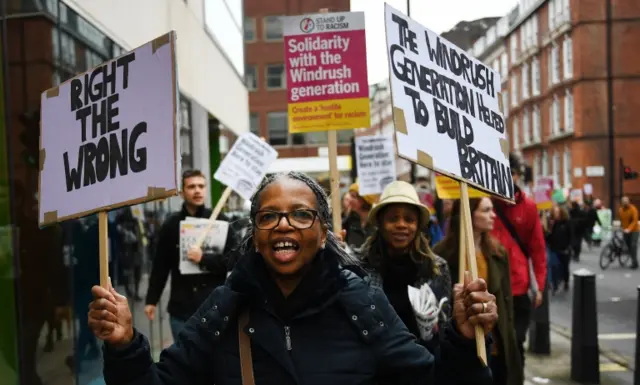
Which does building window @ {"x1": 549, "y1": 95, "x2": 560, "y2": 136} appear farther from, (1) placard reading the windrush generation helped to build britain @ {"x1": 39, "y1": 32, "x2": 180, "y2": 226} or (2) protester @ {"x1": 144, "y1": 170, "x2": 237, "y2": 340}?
(1) placard reading the windrush generation helped to build britain @ {"x1": 39, "y1": 32, "x2": 180, "y2": 226}

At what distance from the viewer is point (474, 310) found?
2.46 metres

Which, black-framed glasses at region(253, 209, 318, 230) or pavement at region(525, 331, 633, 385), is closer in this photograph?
black-framed glasses at region(253, 209, 318, 230)

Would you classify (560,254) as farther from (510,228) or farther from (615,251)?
(510,228)

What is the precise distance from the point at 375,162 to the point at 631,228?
11.9m

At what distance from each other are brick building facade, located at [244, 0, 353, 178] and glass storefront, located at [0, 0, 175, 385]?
38.5 metres

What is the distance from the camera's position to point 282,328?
2.28m

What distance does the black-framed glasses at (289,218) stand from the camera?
238 cm

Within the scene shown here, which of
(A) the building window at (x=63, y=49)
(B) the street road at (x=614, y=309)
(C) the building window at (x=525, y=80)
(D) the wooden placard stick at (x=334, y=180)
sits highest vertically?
(C) the building window at (x=525, y=80)

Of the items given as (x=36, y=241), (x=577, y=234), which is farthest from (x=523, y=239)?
(x=577, y=234)

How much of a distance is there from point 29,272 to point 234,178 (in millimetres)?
2660

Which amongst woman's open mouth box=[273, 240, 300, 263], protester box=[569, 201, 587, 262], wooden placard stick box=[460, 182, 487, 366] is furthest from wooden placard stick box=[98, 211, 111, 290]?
protester box=[569, 201, 587, 262]

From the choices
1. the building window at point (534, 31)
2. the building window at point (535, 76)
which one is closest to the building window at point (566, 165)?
the building window at point (535, 76)

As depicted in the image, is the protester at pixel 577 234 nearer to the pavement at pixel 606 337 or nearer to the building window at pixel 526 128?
the pavement at pixel 606 337

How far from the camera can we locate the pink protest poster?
627cm
